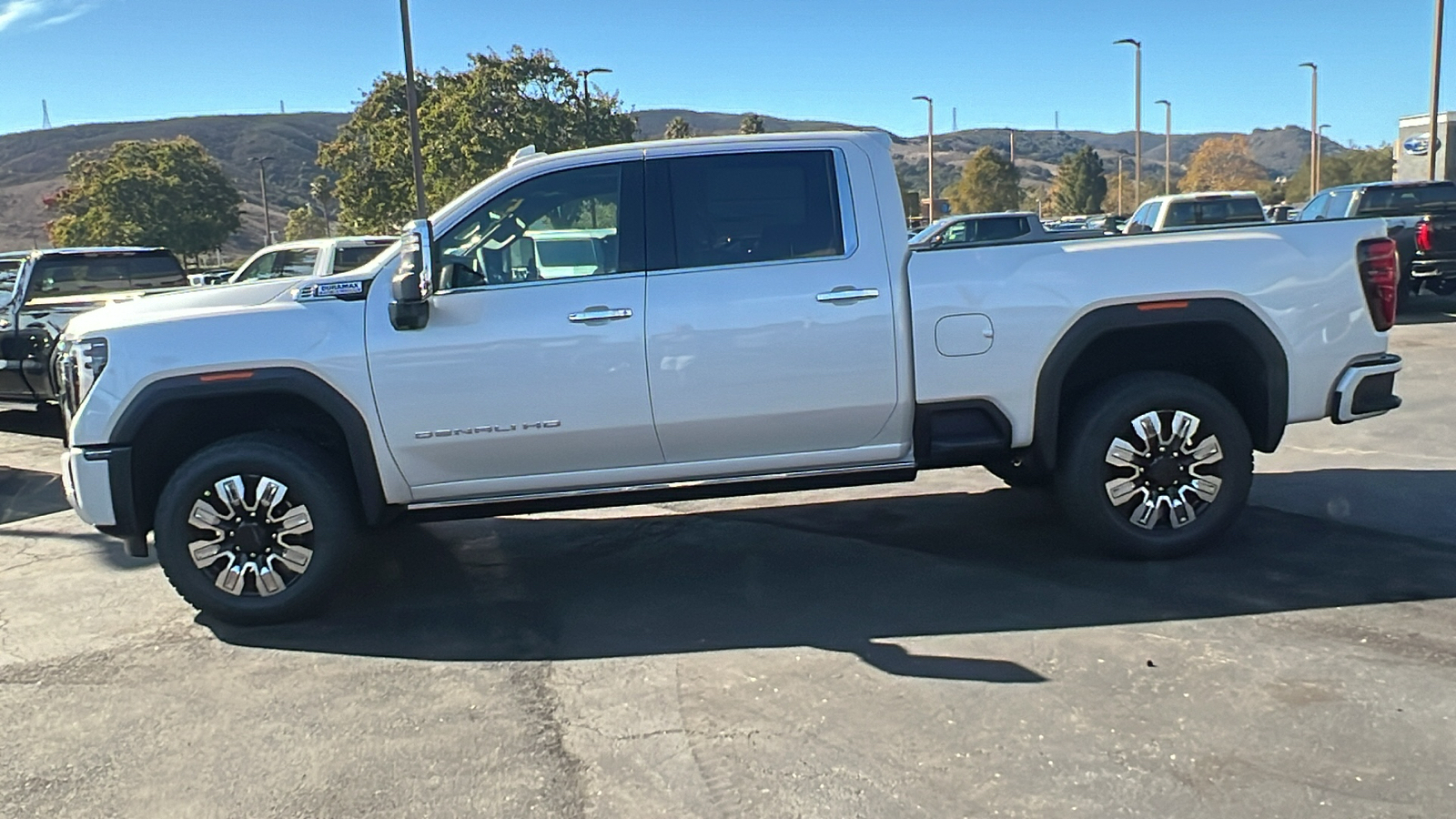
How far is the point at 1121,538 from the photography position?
17.0 ft

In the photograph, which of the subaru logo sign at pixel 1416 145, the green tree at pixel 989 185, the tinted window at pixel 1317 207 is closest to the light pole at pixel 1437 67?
the tinted window at pixel 1317 207

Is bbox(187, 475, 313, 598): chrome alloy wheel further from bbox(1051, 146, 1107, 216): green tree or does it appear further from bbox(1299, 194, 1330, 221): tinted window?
bbox(1051, 146, 1107, 216): green tree

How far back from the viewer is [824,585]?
5172 millimetres

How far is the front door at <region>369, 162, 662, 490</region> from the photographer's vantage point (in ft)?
15.8

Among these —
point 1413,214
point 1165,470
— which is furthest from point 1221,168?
point 1165,470

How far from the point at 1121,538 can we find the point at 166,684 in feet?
13.7

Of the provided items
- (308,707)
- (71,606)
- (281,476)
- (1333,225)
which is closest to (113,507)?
(281,476)

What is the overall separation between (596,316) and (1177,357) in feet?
9.35

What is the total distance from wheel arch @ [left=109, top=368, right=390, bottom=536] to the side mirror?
470 mm

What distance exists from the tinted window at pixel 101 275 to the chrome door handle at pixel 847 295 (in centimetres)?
904

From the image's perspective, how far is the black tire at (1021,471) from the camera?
5.35 metres

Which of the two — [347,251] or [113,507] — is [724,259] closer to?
[113,507]

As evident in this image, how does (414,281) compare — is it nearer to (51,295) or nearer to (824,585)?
(824,585)

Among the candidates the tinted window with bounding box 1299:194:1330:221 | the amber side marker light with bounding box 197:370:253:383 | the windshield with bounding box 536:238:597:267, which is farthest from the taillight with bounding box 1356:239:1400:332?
the tinted window with bounding box 1299:194:1330:221
